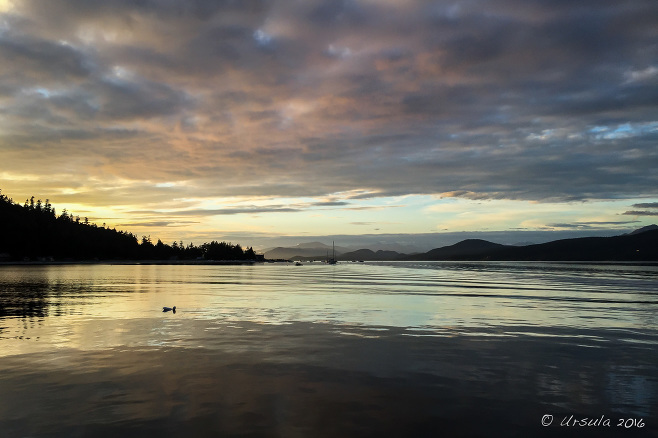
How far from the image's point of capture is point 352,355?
56.1 ft

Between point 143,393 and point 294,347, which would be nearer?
point 143,393

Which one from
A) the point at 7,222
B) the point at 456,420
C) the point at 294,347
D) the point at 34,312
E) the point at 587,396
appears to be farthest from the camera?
the point at 7,222

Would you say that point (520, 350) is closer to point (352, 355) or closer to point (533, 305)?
point (352, 355)

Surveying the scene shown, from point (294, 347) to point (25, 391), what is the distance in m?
9.35

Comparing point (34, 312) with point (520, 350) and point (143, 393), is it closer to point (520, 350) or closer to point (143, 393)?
point (143, 393)

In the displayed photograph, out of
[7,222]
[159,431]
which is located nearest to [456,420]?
[159,431]

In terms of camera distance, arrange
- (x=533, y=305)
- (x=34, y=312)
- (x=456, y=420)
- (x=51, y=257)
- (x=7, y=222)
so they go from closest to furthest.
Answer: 1. (x=456, y=420)
2. (x=34, y=312)
3. (x=533, y=305)
4. (x=7, y=222)
5. (x=51, y=257)

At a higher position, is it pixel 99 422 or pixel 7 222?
pixel 7 222

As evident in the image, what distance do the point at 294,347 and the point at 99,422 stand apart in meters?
9.27

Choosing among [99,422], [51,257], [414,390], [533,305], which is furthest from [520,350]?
[51,257]

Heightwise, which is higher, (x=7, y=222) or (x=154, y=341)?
(x=7, y=222)

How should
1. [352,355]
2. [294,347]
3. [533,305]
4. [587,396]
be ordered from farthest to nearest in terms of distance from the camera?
[533,305] < [294,347] < [352,355] < [587,396]

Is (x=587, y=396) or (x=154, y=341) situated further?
(x=154, y=341)

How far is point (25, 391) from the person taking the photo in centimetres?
1224
